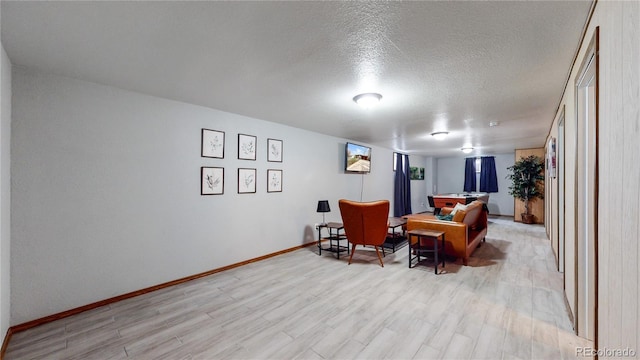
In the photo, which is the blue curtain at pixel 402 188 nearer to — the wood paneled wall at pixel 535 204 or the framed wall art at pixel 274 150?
the wood paneled wall at pixel 535 204

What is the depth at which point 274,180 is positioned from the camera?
185 inches

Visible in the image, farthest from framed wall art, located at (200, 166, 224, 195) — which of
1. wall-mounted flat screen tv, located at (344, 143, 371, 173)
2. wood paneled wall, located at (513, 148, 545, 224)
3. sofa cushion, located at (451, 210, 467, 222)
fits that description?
wood paneled wall, located at (513, 148, 545, 224)

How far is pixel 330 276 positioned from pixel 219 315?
1.57m

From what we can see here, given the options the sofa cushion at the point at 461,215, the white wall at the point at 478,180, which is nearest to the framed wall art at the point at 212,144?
the sofa cushion at the point at 461,215

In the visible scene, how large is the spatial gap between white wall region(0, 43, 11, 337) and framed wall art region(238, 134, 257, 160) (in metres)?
2.36

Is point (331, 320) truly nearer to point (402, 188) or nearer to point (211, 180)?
point (211, 180)

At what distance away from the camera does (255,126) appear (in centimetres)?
436

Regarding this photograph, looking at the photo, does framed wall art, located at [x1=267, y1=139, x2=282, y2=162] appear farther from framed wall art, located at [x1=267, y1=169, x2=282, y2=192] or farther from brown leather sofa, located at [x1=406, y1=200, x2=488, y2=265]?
brown leather sofa, located at [x1=406, y1=200, x2=488, y2=265]

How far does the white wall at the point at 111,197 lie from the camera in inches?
95.4

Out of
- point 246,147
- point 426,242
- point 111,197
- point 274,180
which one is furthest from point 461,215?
point 111,197

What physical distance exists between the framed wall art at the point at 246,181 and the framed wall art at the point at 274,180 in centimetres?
32

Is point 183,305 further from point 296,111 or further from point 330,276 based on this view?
point 296,111
